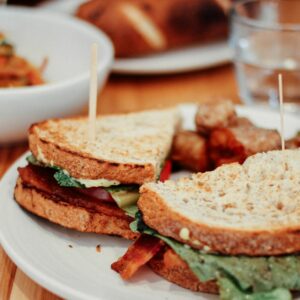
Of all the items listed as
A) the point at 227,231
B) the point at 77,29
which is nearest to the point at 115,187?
the point at 227,231

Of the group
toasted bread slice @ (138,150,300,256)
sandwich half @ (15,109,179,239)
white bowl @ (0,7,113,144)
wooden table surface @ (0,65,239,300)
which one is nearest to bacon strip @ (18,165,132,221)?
sandwich half @ (15,109,179,239)

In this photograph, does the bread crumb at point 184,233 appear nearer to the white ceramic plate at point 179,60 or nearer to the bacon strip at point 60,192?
the bacon strip at point 60,192

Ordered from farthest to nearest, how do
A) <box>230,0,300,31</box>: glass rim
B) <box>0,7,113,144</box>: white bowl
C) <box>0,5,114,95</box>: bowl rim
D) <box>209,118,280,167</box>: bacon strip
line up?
<box>0,7,113,144</box>: white bowl
<box>230,0,300,31</box>: glass rim
<box>0,5,114,95</box>: bowl rim
<box>209,118,280,167</box>: bacon strip

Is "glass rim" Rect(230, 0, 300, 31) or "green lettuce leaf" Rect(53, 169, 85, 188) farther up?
"glass rim" Rect(230, 0, 300, 31)

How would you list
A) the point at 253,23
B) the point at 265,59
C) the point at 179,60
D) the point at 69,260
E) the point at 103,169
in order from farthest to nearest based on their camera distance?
the point at 179,60 → the point at 265,59 → the point at 253,23 → the point at 103,169 → the point at 69,260

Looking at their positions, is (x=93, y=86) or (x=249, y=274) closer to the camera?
(x=249, y=274)

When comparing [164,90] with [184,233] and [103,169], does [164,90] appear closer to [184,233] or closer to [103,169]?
[103,169]

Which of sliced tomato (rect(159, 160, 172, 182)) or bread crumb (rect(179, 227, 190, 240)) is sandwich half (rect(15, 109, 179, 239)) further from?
bread crumb (rect(179, 227, 190, 240))
